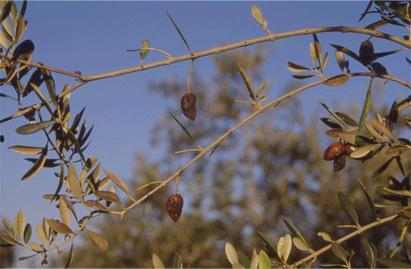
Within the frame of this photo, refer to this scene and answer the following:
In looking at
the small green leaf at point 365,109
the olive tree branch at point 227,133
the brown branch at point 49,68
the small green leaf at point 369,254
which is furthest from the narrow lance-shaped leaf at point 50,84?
the small green leaf at point 369,254

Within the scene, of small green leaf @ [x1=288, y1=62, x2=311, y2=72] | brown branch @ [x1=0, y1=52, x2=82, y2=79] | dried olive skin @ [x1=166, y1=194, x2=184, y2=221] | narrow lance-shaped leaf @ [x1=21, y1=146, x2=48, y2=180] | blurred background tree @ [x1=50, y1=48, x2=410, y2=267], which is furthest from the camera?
blurred background tree @ [x1=50, y1=48, x2=410, y2=267]

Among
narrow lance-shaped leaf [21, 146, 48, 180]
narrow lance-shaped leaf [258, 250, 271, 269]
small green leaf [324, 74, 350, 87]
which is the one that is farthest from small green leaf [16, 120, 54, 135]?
small green leaf [324, 74, 350, 87]

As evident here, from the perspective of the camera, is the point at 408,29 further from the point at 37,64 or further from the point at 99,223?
the point at 99,223

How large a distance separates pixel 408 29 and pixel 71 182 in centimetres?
78

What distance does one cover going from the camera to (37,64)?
109 centimetres

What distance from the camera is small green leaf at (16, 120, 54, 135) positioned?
43.7 inches

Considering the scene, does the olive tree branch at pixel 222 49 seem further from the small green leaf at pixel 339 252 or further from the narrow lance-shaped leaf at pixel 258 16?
the small green leaf at pixel 339 252

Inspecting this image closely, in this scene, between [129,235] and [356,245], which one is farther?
[129,235]

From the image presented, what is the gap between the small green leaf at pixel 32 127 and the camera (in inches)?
43.7

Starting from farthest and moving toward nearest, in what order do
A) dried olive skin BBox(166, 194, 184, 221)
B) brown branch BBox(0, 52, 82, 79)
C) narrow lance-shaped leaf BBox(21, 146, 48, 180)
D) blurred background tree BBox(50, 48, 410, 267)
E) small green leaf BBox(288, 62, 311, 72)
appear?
blurred background tree BBox(50, 48, 410, 267) → small green leaf BBox(288, 62, 311, 72) → dried olive skin BBox(166, 194, 184, 221) → narrow lance-shaped leaf BBox(21, 146, 48, 180) → brown branch BBox(0, 52, 82, 79)

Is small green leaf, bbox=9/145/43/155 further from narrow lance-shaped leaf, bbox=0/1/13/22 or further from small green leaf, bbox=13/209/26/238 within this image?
narrow lance-shaped leaf, bbox=0/1/13/22

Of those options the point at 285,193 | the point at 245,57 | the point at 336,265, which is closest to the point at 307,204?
the point at 285,193

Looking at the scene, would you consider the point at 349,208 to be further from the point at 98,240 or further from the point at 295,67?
the point at 98,240

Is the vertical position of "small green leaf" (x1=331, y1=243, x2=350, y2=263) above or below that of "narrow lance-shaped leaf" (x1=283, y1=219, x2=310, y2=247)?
below
